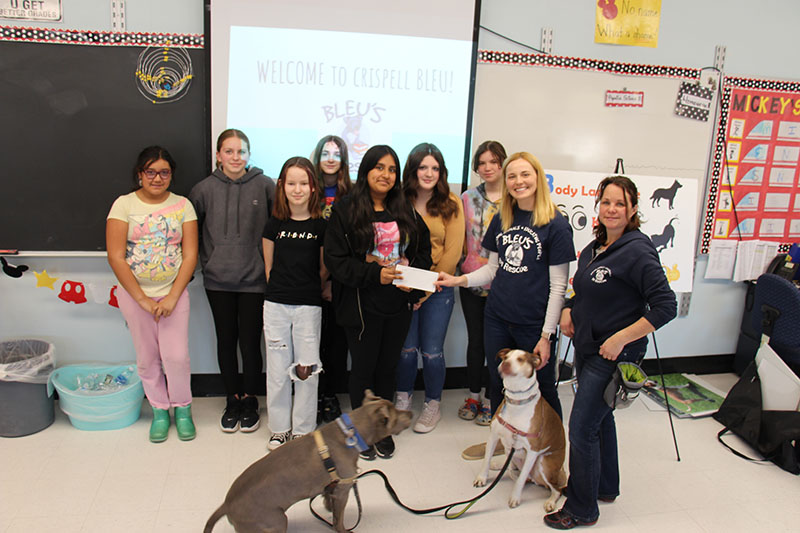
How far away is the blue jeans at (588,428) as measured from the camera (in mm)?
1855

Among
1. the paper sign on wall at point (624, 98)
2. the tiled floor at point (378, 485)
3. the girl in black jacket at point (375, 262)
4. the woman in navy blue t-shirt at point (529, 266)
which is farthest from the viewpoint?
the paper sign on wall at point (624, 98)

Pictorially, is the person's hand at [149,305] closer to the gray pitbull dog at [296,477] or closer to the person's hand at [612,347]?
the gray pitbull dog at [296,477]

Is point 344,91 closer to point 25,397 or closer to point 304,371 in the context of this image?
point 304,371

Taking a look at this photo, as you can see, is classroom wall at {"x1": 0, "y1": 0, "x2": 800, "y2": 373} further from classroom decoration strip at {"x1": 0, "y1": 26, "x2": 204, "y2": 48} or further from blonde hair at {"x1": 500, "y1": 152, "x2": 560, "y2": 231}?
blonde hair at {"x1": 500, "y1": 152, "x2": 560, "y2": 231}

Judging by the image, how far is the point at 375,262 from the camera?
2.24 meters

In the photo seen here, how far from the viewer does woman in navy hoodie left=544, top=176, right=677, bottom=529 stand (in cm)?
173

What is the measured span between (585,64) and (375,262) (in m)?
1.90

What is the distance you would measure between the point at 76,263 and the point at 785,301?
383 centimetres

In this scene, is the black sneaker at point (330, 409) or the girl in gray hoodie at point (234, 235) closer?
the girl in gray hoodie at point (234, 235)

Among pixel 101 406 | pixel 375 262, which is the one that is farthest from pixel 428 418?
pixel 101 406

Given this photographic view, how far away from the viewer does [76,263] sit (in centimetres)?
277

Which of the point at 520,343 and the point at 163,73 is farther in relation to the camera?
the point at 163,73

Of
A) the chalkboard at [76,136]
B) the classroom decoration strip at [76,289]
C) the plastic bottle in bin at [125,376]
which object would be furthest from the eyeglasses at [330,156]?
the plastic bottle in bin at [125,376]

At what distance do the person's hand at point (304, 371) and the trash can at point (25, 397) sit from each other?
4.40 ft
